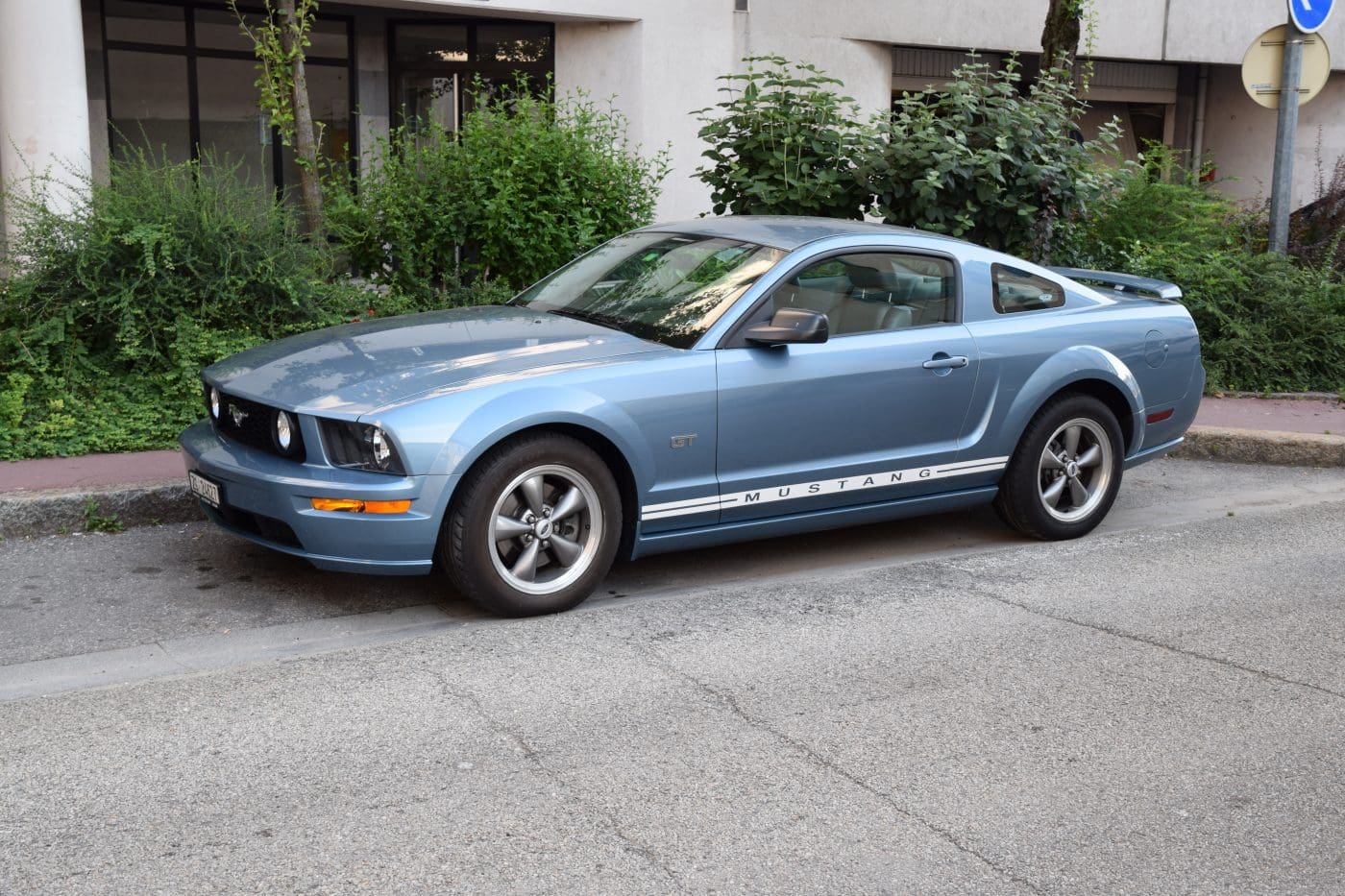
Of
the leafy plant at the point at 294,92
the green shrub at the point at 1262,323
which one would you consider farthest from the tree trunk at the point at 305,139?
the green shrub at the point at 1262,323

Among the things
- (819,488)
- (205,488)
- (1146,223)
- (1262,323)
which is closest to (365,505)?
(205,488)

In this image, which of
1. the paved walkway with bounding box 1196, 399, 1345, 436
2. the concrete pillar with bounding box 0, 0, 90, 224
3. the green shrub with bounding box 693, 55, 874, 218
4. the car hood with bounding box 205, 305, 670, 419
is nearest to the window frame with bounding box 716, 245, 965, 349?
the car hood with bounding box 205, 305, 670, 419

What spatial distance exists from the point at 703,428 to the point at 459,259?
4.81 m

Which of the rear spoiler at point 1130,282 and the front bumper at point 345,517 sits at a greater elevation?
the rear spoiler at point 1130,282

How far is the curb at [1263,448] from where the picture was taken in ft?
31.4

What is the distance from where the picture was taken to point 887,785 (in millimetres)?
4398

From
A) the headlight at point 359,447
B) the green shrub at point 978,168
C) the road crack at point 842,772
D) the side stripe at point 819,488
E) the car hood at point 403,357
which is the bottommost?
the road crack at point 842,772

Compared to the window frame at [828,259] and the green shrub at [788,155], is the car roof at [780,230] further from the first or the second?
the green shrub at [788,155]

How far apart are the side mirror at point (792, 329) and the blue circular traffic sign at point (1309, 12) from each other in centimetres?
664

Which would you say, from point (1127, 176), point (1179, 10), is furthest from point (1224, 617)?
point (1179, 10)

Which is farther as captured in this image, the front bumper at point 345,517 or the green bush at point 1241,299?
the green bush at point 1241,299

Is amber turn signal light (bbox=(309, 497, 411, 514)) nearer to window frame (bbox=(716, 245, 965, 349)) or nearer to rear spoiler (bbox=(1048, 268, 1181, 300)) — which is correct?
window frame (bbox=(716, 245, 965, 349))

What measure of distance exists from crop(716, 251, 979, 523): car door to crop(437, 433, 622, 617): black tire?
1.95ft

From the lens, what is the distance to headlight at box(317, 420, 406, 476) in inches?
216
